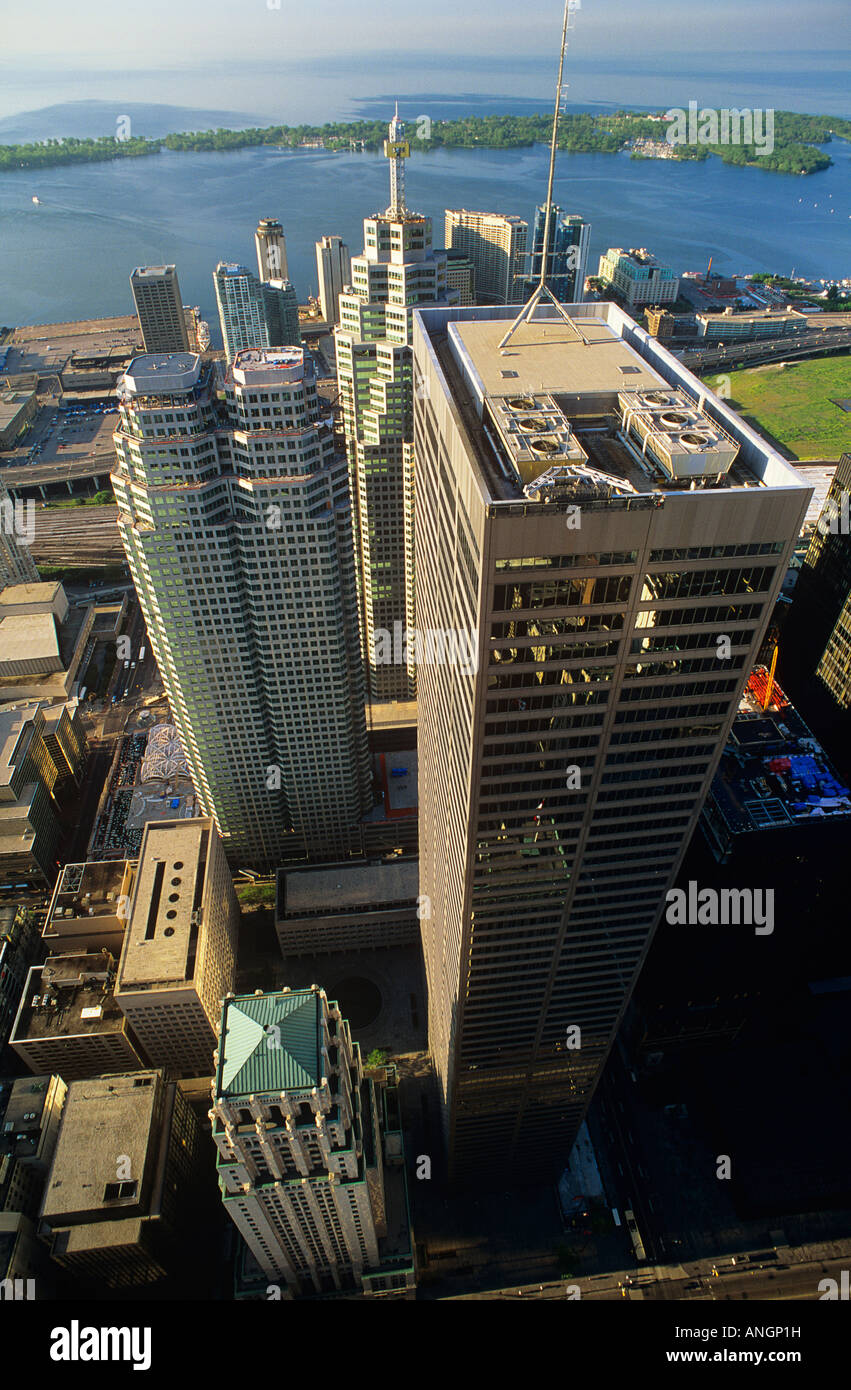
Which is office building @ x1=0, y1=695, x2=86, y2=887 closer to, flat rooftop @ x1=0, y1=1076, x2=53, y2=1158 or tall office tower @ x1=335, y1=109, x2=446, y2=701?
flat rooftop @ x1=0, y1=1076, x2=53, y2=1158

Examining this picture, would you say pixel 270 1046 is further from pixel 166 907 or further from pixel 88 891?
pixel 88 891

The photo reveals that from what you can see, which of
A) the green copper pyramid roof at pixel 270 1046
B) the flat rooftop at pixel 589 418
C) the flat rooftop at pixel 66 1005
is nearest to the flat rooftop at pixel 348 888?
the flat rooftop at pixel 66 1005

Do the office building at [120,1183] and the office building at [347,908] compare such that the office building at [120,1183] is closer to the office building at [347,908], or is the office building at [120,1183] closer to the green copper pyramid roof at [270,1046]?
the office building at [347,908]

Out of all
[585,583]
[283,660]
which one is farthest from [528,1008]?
[283,660]

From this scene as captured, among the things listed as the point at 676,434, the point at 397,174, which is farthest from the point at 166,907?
the point at 397,174

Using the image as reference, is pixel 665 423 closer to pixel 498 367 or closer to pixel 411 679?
pixel 498 367
